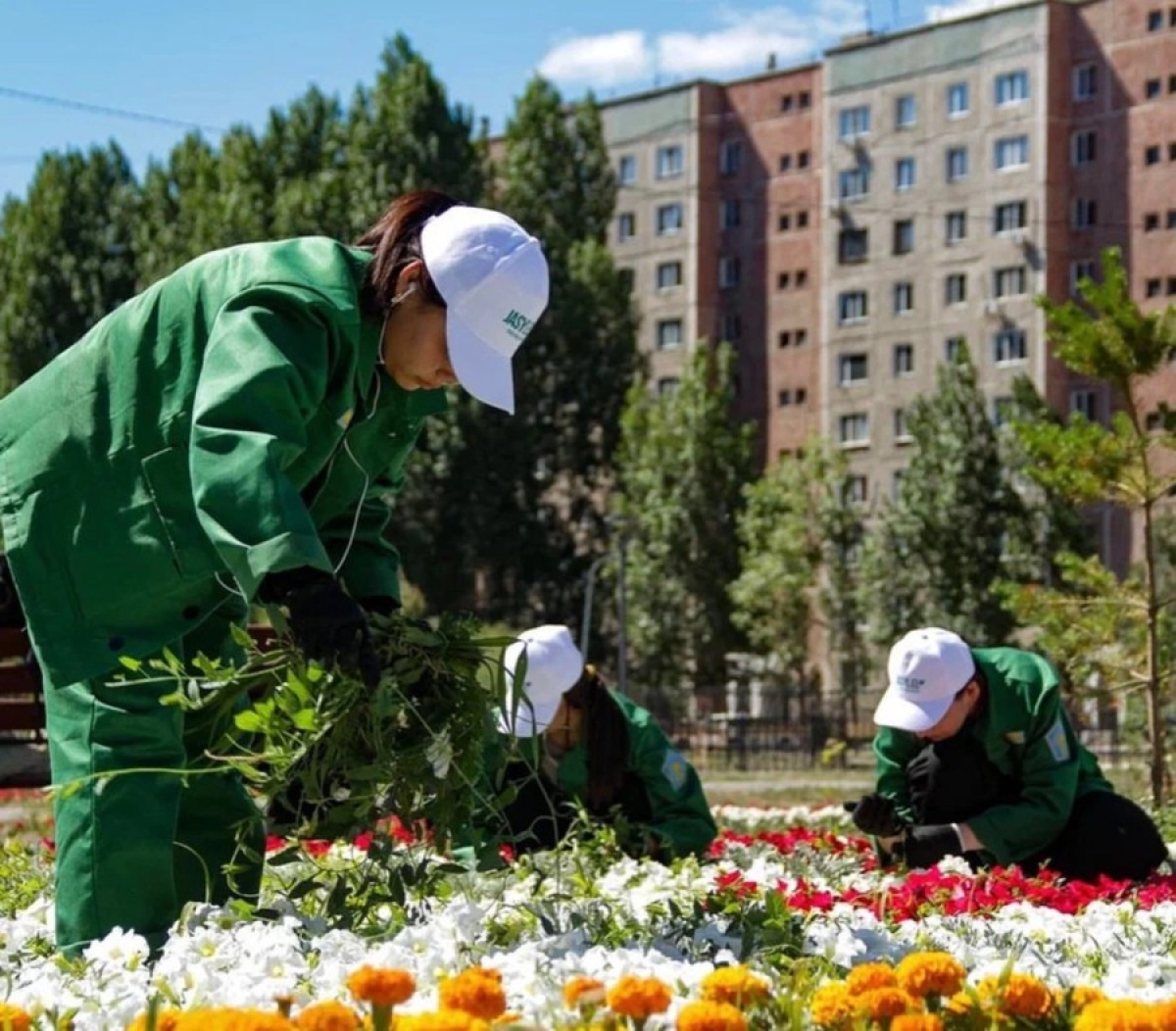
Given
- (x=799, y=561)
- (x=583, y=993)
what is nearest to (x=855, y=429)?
(x=799, y=561)

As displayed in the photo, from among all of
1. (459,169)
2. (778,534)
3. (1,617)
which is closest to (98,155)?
(459,169)

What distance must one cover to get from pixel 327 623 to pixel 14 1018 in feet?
3.18

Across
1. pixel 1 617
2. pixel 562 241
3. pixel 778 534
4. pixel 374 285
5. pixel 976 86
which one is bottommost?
pixel 1 617

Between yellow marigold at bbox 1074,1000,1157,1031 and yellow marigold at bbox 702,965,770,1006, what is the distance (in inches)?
21.2

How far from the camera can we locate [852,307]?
212 feet

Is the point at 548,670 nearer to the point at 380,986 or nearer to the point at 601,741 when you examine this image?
the point at 601,741

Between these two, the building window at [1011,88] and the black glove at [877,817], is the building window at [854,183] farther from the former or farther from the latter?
the black glove at [877,817]

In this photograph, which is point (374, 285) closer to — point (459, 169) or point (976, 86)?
point (459, 169)

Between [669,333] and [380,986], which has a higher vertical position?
[669,333]

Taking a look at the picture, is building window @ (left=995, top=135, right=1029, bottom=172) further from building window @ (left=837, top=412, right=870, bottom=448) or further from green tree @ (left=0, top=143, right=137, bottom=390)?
green tree @ (left=0, top=143, right=137, bottom=390)

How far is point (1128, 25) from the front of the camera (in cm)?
5941

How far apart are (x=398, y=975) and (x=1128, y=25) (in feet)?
196

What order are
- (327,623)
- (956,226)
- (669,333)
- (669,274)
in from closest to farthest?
1. (327,623)
2. (956,226)
3. (669,274)
4. (669,333)

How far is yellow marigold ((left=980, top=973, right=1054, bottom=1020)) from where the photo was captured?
10.5 feet
